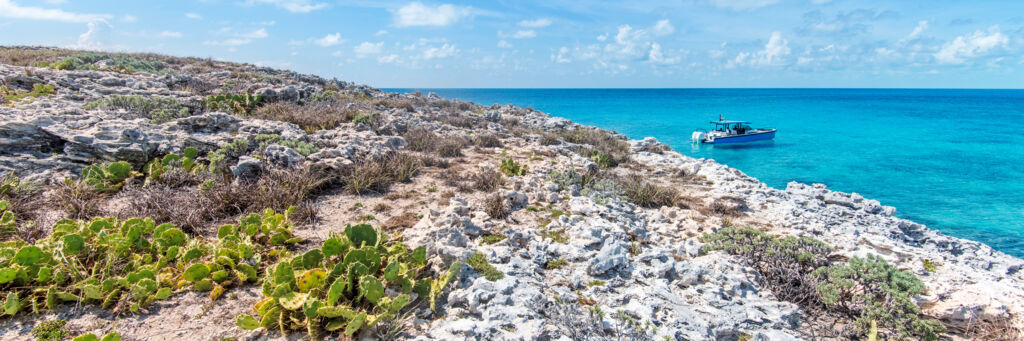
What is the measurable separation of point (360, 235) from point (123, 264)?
2.26 metres

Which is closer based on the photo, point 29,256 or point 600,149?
point 29,256

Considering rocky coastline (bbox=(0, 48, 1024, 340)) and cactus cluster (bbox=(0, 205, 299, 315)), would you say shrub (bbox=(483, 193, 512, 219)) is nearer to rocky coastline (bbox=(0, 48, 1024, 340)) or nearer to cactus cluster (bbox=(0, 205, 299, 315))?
rocky coastline (bbox=(0, 48, 1024, 340))

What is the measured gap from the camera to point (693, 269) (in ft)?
17.2

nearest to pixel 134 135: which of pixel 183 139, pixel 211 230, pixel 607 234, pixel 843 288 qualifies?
pixel 183 139

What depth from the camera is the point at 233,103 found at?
1204 cm

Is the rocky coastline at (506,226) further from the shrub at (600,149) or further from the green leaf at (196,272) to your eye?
the shrub at (600,149)

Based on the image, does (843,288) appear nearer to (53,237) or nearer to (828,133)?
(53,237)

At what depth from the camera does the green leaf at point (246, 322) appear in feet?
10.6

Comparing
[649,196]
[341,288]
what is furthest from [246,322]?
[649,196]

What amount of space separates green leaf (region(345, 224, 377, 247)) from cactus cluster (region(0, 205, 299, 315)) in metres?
0.99

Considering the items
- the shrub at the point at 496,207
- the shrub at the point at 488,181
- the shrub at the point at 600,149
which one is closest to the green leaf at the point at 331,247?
the shrub at the point at 496,207

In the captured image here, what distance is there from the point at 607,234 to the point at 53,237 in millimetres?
6642

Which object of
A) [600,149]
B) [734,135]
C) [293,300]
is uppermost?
[293,300]

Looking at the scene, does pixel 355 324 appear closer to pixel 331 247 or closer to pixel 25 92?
pixel 331 247
